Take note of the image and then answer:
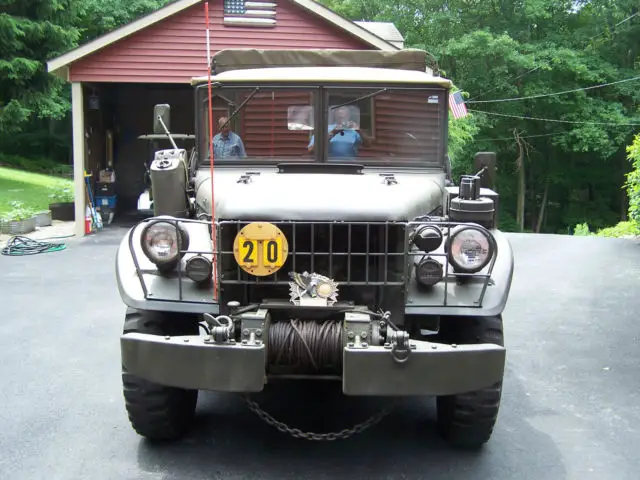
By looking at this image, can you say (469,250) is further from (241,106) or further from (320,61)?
(320,61)

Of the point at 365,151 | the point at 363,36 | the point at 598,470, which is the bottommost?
the point at 598,470

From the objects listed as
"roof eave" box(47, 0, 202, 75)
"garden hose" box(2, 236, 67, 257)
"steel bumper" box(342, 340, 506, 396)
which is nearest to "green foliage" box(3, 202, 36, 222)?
"garden hose" box(2, 236, 67, 257)

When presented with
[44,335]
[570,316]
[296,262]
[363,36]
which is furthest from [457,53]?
[296,262]

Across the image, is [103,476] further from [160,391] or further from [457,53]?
[457,53]

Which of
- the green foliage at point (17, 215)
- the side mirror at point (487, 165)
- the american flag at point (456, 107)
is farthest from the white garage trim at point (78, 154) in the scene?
the side mirror at point (487, 165)

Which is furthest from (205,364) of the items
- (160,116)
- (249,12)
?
→ (249,12)

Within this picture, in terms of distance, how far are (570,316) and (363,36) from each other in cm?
726

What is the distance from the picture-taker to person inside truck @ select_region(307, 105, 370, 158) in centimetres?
477

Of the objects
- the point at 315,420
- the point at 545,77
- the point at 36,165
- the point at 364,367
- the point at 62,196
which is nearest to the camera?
the point at 364,367

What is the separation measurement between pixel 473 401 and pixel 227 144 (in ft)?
7.63

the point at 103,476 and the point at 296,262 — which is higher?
the point at 296,262

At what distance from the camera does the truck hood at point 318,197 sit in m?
3.63

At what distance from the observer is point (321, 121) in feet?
15.6

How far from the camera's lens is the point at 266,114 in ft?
15.8
